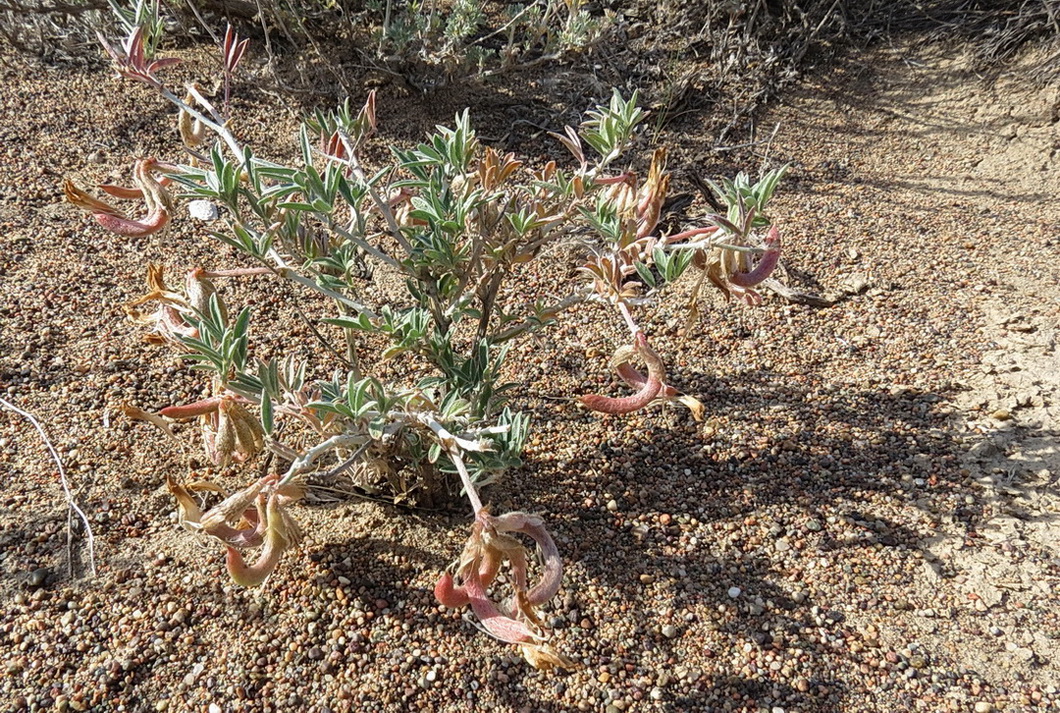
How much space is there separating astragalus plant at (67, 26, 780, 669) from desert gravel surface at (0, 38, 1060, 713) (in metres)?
0.21

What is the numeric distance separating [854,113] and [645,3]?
1203 millimetres

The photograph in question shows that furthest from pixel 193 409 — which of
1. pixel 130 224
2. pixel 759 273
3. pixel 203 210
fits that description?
pixel 203 210

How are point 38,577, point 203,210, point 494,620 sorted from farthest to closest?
point 203,210, point 38,577, point 494,620

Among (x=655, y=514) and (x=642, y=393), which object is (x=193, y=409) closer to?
(x=642, y=393)

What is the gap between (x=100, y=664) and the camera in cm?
153

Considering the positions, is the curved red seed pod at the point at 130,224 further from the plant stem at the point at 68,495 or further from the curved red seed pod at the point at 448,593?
the curved red seed pod at the point at 448,593

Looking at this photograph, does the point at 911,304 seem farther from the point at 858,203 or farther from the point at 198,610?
the point at 198,610

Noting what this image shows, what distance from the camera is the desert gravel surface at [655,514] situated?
157 cm

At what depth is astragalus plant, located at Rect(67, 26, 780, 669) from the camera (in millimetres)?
1265

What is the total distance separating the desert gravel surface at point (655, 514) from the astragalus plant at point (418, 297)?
0.21m

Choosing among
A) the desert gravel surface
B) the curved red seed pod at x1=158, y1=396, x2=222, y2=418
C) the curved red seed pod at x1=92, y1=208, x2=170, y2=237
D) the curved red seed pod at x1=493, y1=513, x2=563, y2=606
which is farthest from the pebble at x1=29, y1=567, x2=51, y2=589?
the curved red seed pod at x1=493, y1=513, x2=563, y2=606

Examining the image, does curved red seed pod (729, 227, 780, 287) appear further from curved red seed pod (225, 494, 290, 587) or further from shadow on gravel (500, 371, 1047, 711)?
curved red seed pod (225, 494, 290, 587)

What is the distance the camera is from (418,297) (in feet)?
5.30

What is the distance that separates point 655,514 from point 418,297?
2.67 ft
